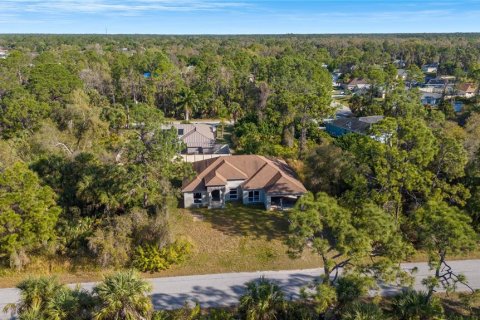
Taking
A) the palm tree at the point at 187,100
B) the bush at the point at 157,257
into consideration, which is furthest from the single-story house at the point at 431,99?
the bush at the point at 157,257

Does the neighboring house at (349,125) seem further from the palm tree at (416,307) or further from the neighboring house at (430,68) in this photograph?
the neighboring house at (430,68)

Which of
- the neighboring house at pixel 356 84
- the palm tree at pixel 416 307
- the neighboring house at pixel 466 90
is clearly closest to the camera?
the palm tree at pixel 416 307

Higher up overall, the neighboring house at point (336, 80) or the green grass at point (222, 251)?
the neighboring house at point (336, 80)

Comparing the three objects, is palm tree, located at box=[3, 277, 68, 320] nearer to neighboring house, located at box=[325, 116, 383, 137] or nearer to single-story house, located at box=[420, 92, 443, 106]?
neighboring house, located at box=[325, 116, 383, 137]

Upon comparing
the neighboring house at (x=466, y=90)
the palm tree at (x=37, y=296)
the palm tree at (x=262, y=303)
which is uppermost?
the neighboring house at (x=466, y=90)

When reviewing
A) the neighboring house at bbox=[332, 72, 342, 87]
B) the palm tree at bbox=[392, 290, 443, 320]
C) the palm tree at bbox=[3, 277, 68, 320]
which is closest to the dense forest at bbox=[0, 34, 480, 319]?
the palm tree at bbox=[392, 290, 443, 320]

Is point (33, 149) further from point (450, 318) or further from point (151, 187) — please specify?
point (450, 318)

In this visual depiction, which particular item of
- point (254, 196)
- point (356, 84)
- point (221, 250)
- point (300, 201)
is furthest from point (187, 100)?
point (300, 201)
